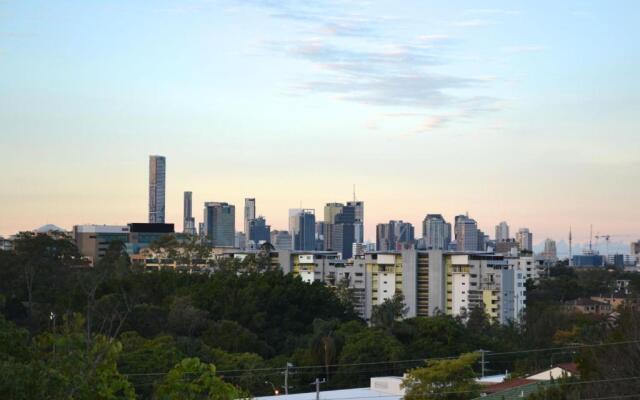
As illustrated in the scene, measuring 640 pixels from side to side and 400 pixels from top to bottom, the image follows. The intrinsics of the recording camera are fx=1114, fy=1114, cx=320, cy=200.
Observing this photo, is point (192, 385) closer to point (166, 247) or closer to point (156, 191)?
point (166, 247)

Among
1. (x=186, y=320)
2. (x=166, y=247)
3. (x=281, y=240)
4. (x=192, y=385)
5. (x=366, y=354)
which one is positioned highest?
(x=281, y=240)

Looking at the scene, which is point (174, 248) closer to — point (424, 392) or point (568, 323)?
point (568, 323)

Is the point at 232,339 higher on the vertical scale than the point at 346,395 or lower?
higher

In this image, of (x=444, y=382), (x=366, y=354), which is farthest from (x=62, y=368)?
(x=366, y=354)

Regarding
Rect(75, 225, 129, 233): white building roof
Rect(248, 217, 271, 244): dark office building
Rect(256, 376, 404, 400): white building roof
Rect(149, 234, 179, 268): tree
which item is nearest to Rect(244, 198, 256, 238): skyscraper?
Rect(248, 217, 271, 244): dark office building

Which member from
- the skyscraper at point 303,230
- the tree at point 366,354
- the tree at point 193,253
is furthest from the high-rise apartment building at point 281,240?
the tree at point 366,354

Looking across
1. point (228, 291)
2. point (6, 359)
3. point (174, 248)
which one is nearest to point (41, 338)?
point (6, 359)
